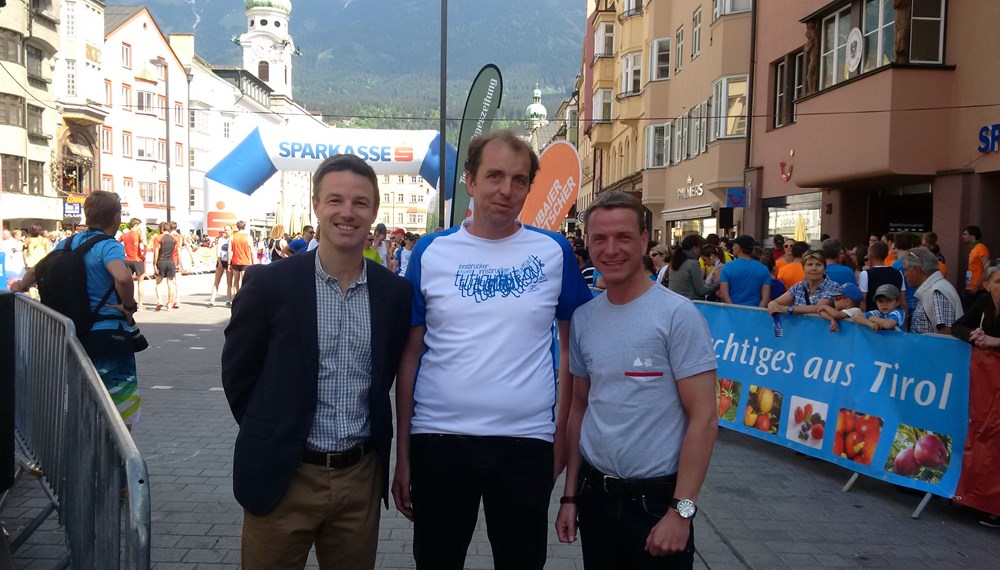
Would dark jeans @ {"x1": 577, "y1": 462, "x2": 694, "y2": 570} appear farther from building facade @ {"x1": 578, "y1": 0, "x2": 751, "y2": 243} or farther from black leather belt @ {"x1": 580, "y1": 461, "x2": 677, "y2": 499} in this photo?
building facade @ {"x1": 578, "y1": 0, "x2": 751, "y2": 243}

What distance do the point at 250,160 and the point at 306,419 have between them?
13.7m

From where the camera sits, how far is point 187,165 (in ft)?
208

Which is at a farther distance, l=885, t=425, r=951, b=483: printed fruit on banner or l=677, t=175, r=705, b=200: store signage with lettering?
l=677, t=175, r=705, b=200: store signage with lettering

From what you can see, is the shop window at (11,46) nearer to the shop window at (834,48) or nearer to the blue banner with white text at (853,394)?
the shop window at (834,48)

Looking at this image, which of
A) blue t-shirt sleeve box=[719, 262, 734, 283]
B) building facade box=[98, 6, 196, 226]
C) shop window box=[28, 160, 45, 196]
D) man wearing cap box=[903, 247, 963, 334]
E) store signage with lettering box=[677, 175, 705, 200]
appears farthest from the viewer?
building facade box=[98, 6, 196, 226]

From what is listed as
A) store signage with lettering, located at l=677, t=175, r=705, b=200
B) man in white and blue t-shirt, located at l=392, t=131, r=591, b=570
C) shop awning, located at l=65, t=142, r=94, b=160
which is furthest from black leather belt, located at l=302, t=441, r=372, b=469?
shop awning, located at l=65, t=142, r=94, b=160

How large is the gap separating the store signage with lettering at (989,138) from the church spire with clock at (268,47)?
95.2 metres

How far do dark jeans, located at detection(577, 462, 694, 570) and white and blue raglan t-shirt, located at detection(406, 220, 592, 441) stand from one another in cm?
28

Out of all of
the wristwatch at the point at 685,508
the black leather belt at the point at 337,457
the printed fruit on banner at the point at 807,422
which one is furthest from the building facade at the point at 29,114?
the wristwatch at the point at 685,508

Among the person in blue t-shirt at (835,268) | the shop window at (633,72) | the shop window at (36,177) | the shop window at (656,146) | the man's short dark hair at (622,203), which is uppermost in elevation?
the shop window at (633,72)

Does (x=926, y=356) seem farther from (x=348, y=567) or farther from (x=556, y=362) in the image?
(x=348, y=567)

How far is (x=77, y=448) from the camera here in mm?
3348

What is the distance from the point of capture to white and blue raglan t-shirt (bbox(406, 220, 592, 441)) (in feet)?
9.16

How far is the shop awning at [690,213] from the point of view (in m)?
24.9
